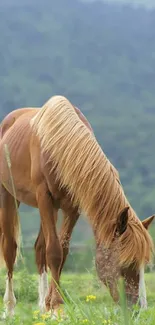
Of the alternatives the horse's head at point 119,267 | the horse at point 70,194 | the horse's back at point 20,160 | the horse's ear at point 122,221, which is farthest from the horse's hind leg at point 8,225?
the horse's ear at point 122,221

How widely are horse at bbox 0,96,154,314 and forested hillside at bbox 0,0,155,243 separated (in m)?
67.7

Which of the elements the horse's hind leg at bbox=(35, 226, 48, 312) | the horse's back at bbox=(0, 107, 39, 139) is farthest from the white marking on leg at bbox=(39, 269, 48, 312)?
the horse's back at bbox=(0, 107, 39, 139)

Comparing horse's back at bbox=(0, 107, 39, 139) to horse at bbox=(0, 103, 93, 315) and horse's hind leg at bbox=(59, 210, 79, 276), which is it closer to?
horse at bbox=(0, 103, 93, 315)

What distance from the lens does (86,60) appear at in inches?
4641

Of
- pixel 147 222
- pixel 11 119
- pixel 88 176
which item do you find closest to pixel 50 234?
pixel 88 176

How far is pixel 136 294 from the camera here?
15.1ft

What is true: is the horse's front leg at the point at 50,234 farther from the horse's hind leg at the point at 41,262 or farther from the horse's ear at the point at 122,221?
the horse's hind leg at the point at 41,262

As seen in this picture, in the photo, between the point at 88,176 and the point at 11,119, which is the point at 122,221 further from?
the point at 11,119

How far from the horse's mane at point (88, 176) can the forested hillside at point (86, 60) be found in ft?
224

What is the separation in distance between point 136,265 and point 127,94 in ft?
329

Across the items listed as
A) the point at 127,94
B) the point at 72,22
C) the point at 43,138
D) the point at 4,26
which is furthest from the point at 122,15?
the point at 43,138

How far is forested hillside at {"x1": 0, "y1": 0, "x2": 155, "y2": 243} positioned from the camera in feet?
293

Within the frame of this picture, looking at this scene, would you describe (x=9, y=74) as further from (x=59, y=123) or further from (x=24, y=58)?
(x=59, y=123)

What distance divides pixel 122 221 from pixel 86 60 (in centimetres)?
11410
